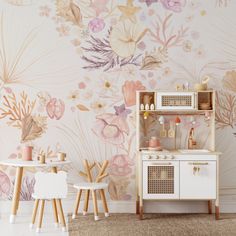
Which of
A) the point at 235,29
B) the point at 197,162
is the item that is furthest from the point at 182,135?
the point at 235,29

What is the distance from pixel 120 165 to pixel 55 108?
39.2 inches

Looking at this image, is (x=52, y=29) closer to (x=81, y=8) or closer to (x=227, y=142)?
(x=81, y=8)

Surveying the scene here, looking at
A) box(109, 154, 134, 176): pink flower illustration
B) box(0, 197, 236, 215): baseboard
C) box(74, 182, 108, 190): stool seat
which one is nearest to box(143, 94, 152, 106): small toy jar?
box(109, 154, 134, 176): pink flower illustration

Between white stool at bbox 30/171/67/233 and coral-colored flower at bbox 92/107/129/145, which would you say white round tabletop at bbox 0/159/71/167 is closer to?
white stool at bbox 30/171/67/233

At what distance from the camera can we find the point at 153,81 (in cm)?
586

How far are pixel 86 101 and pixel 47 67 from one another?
1.95 feet

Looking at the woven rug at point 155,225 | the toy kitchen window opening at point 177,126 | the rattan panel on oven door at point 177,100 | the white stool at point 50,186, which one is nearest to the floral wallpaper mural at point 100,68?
the toy kitchen window opening at point 177,126

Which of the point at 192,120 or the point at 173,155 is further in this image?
the point at 192,120

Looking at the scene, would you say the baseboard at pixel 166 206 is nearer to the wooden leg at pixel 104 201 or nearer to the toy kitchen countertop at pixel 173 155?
the wooden leg at pixel 104 201

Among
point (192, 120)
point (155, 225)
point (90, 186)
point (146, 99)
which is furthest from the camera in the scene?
point (192, 120)

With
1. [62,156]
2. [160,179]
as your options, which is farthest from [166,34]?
[62,156]

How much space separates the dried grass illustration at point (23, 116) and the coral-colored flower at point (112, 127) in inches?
25.3

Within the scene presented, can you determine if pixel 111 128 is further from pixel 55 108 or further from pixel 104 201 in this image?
pixel 104 201

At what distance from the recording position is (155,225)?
5211mm
